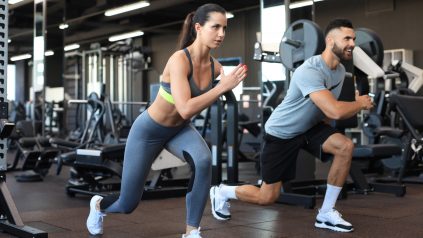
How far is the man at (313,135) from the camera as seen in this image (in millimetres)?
2926

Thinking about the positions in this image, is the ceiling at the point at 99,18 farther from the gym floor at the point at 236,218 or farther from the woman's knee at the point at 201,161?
the woman's knee at the point at 201,161

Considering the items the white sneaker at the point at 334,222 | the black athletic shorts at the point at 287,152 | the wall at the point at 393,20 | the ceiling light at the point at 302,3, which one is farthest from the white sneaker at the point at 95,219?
the wall at the point at 393,20

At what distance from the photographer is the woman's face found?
2.28 metres

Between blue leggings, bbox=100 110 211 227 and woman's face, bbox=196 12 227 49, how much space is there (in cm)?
45

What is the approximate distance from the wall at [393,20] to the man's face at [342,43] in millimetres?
7025

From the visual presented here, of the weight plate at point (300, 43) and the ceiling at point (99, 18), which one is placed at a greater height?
the ceiling at point (99, 18)

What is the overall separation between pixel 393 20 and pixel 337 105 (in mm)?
7847

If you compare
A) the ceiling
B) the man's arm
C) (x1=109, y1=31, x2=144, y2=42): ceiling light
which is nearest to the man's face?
the man's arm

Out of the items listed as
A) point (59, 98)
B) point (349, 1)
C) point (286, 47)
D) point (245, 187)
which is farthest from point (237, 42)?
point (245, 187)

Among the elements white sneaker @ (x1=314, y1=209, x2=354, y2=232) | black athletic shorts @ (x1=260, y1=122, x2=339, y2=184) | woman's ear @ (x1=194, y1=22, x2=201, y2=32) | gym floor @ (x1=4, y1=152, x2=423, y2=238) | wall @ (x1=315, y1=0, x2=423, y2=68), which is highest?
wall @ (x1=315, y1=0, x2=423, y2=68)

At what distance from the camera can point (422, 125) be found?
508 cm

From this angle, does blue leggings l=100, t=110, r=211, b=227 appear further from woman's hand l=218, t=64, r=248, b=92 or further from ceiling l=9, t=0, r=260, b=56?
ceiling l=9, t=0, r=260, b=56

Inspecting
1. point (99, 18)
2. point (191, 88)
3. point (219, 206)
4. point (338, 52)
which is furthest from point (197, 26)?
point (99, 18)

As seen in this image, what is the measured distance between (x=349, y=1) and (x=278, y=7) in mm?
6706
